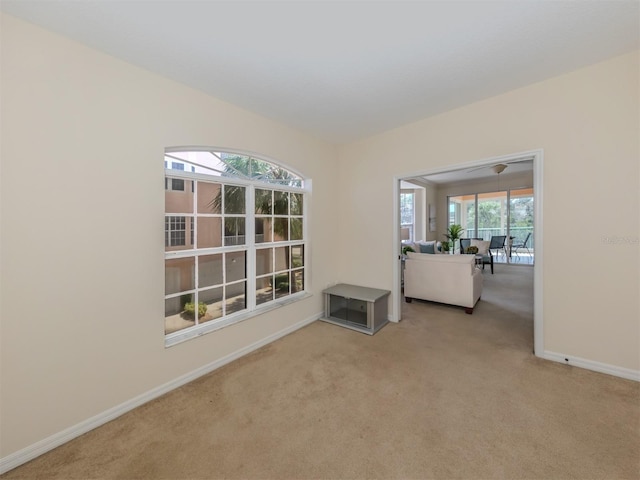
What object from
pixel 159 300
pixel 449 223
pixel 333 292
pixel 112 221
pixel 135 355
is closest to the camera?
pixel 112 221

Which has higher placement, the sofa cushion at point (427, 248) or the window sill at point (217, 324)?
the sofa cushion at point (427, 248)

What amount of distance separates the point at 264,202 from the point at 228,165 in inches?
21.7

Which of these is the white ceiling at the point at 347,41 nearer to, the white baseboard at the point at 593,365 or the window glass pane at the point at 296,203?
the window glass pane at the point at 296,203

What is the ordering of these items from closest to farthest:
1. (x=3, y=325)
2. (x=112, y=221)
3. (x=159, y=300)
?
(x=3, y=325)
(x=112, y=221)
(x=159, y=300)

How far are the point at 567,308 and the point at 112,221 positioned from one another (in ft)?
12.4

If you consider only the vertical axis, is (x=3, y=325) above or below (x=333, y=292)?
above

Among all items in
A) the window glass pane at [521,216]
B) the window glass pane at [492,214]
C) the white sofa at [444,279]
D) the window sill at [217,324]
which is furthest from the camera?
the window glass pane at [492,214]

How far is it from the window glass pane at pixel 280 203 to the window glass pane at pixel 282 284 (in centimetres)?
77

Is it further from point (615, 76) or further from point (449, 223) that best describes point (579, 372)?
point (449, 223)

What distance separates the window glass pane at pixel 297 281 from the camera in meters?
3.36

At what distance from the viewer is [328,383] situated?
2.11m

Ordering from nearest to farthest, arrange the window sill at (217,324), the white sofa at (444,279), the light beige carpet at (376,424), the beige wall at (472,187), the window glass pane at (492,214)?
1. the light beige carpet at (376,424)
2. the window sill at (217,324)
3. the white sofa at (444,279)
4. the beige wall at (472,187)
5. the window glass pane at (492,214)

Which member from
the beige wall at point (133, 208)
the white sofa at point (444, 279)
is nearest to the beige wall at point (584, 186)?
the beige wall at point (133, 208)

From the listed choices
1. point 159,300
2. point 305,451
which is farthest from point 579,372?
point 159,300
